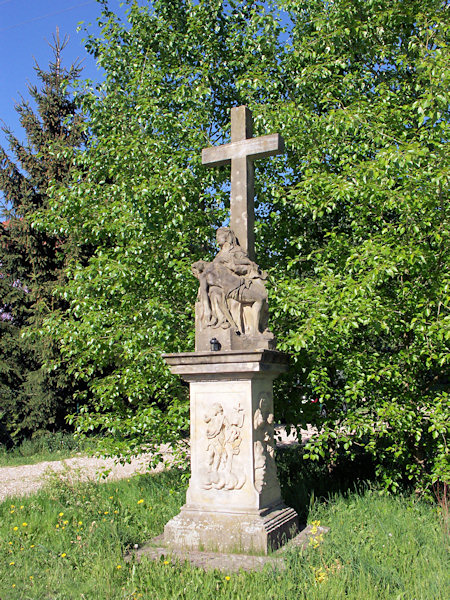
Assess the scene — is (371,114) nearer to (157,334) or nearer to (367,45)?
(367,45)

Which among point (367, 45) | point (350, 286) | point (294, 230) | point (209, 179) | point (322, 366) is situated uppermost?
point (367, 45)

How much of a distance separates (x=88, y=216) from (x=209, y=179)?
1765mm

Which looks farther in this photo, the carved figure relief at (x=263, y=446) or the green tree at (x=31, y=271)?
the green tree at (x=31, y=271)

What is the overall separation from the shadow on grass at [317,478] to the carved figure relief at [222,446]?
1.35m

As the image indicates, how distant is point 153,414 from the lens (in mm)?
6371

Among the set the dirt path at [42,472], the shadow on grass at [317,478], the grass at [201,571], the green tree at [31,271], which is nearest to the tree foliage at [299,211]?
the shadow on grass at [317,478]

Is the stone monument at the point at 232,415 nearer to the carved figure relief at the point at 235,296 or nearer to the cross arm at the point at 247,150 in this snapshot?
the carved figure relief at the point at 235,296

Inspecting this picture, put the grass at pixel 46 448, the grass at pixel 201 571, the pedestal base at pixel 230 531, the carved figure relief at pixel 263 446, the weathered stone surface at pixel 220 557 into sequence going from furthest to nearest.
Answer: the grass at pixel 46 448
the carved figure relief at pixel 263 446
the pedestal base at pixel 230 531
the weathered stone surface at pixel 220 557
the grass at pixel 201 571

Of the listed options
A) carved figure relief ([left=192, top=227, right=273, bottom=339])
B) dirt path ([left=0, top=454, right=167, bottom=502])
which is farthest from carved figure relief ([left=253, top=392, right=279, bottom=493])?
dirt path ([left=0, top=454, right=167, bottom=502])

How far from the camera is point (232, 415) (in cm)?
496

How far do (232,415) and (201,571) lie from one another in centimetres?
134

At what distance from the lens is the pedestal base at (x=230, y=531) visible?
4535 millimetres

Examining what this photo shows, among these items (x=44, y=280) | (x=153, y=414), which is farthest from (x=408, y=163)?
(x=44, y=280)

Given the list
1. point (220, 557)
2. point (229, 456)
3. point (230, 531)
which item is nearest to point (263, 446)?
point (229, 456)
